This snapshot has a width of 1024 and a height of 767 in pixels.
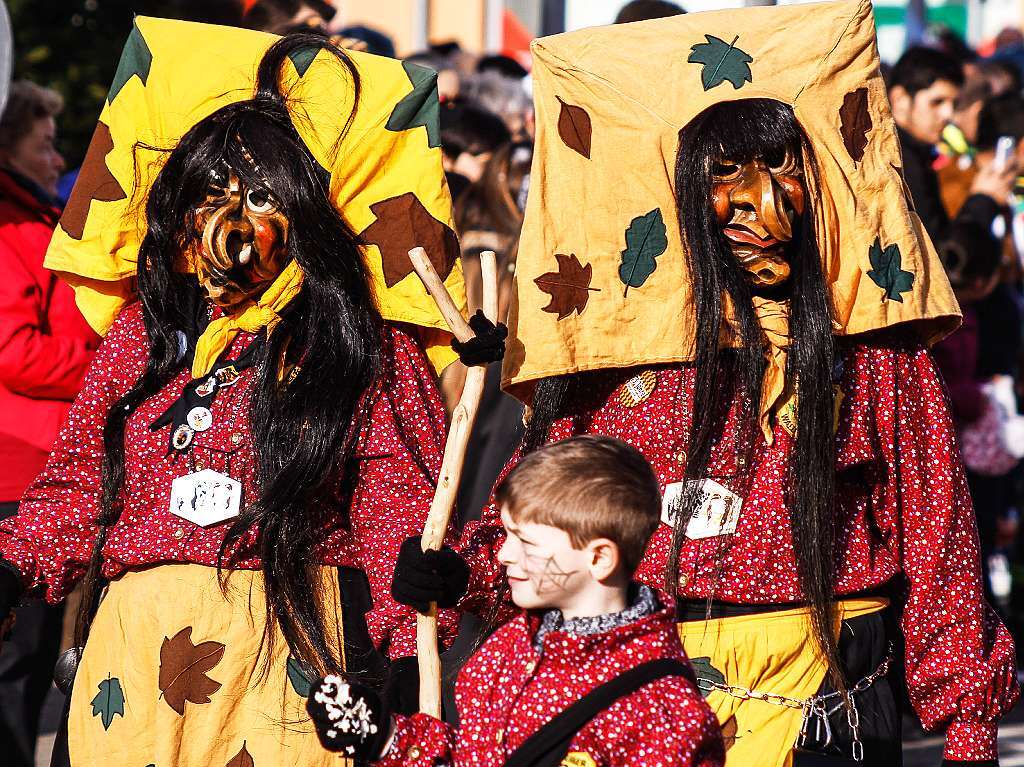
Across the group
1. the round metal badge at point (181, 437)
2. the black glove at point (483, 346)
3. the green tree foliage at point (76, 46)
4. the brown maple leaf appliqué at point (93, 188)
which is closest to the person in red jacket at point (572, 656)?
the black glove at point (483, 346)

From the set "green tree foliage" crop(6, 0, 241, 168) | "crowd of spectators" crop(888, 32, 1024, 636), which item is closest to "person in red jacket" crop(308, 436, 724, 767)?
"crowd of spectators" crop(888, 32, 1024, 636)

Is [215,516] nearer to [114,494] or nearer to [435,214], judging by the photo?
[114,494]

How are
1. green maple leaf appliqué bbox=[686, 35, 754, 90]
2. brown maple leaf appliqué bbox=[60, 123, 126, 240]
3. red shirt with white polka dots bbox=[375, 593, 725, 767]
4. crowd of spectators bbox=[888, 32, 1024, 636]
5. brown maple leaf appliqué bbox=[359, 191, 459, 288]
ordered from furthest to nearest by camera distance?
crowd of spectators bbox=[888, 32, 1024, 636] → brown maple leaf appliqué bbox=[60, 123, 126, 240] → brown maple leaf appliqué bbox=[359, 191, 459, 288] → green maple leaf appliqué bbox=[686, 35, 754, 90] → red shirt with white polka dots bbox=[375, 593, 725, 767]

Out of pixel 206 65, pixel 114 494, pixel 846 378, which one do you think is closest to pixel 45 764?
pixel 114 494

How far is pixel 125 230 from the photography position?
3.53 meters

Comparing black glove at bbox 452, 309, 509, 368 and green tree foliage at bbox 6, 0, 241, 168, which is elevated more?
green tree foliage at bbox 6, 0, 241, 168

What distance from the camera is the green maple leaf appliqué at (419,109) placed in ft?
11.4

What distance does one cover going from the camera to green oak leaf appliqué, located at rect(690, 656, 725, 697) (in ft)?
10.1

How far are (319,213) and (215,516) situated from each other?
2.16ft

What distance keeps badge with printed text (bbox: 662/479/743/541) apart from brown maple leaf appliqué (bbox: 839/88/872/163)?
0.74m

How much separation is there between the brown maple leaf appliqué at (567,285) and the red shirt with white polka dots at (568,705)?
904mm

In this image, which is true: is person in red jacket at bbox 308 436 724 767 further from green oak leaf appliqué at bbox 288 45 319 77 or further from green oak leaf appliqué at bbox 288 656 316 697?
green oak leaf appliqué at bbox 288 45 319 77

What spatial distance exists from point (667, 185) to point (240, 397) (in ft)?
3.19

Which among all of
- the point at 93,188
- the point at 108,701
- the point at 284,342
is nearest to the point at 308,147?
the point at 284,342
